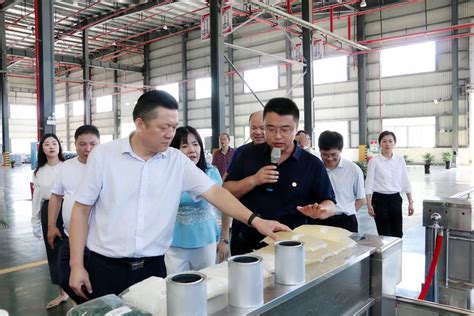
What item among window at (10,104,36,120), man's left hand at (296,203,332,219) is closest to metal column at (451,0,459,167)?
man's left hand at (296,203,332,219)

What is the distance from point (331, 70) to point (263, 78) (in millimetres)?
3377

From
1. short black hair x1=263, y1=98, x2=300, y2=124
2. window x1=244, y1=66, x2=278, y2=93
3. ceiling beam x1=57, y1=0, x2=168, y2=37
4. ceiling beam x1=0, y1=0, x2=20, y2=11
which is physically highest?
ceiling beam x1=57, y1=0, x2=168, y2=37

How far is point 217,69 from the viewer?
24.2 feet

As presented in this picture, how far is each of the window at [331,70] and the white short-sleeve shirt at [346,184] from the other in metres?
15.6

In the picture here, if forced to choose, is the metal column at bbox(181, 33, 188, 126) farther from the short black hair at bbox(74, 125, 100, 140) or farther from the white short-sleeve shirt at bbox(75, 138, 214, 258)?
the white short-sleeve shirt at bbox(75, 138, 214, 258)

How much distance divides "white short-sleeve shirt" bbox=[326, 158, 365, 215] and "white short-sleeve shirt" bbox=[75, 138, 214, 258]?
191 centimetres

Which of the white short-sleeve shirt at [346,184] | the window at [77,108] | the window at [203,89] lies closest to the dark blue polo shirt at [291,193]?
the white short-sleeve shirt at [346,184]

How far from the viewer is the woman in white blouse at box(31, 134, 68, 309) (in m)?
3.37

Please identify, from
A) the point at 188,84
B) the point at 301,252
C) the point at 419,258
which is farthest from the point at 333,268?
the point at 188,84

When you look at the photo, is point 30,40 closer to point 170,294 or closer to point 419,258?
point 419,258

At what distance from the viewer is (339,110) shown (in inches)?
739

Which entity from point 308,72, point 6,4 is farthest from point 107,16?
point 308,72

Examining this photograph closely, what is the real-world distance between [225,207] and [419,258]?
145 inches

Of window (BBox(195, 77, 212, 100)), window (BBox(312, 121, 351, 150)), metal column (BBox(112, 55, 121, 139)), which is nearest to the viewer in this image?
window (BBox(312, 121, 351, 150))
